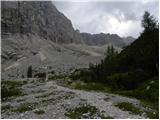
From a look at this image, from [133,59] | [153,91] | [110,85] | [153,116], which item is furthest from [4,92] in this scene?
[153,116]

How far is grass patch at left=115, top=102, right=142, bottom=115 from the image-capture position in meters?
33.6

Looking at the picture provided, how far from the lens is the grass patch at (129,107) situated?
33.6m

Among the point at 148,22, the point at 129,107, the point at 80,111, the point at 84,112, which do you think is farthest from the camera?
the point at 148,22

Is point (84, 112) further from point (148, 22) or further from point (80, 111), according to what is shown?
point (148, 22)

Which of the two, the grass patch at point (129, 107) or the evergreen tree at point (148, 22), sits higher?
the evergreen tree at point (148, 22)

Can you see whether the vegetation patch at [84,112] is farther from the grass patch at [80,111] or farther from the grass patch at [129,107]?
the grass patch at [129,107]

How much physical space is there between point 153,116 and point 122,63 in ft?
166

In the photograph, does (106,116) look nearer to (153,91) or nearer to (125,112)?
(125,112)

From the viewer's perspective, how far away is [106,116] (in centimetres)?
3048

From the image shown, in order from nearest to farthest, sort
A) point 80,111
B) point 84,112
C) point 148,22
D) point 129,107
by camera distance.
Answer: point 84,112
point 80,111
point 129,107
point 148,22

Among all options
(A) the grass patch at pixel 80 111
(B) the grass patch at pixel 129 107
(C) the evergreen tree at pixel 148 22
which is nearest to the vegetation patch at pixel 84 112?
(A) the grass patch at pixel 80 111

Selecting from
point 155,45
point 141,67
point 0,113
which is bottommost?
point 0,113

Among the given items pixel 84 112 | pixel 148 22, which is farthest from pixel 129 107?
pixel 148 22

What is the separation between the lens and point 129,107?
36.4 m
